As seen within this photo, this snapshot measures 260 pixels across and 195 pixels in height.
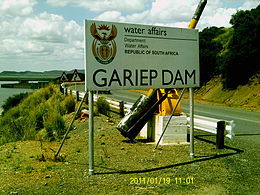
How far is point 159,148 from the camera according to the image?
894cm

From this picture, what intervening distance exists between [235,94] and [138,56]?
21.7m

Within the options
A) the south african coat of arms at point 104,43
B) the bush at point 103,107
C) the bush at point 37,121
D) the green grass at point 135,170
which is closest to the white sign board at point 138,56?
the south african coat of arms at point 104,43

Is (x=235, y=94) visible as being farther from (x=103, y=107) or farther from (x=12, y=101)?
(x=12, y=101)

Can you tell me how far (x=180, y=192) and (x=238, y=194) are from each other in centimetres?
91

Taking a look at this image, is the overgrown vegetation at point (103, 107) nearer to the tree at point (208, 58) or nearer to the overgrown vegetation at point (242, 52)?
the overgrown vegetation at point (242, 52)

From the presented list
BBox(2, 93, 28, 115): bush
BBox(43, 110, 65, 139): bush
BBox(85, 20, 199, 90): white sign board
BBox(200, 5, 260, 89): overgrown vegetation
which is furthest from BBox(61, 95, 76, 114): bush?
BBox(2, 93, 28, 115): bush

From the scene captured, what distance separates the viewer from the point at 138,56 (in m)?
7.38

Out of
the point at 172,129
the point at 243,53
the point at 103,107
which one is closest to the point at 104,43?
the point at 172,129

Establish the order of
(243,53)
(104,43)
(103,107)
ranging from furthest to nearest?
(243,53), (103,107), (104,43)

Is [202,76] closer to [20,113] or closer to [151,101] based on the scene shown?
[20,113]
